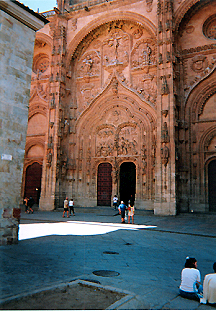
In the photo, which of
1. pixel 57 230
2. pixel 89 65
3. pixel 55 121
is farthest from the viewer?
pixel 89 65

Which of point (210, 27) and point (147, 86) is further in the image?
point (147, 86)

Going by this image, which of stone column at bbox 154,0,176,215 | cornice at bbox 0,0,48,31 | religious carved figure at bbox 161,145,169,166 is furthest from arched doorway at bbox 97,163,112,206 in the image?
cornice at bbox 0,0,48,31

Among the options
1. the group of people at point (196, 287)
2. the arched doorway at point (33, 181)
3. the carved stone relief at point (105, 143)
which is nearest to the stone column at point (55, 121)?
the arched doorway at point (33, 181)

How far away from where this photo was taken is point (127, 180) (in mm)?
21969

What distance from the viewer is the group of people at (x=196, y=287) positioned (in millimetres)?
3955

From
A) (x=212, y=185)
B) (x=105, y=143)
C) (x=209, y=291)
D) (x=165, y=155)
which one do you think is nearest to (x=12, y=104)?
(x=209, y=291)

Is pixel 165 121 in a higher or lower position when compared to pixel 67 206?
higher

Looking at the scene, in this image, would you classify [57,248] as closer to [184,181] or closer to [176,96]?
[184,181]

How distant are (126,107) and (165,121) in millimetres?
4688

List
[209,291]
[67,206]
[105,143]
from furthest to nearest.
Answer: [105,143] → [67,206] → [209,291]

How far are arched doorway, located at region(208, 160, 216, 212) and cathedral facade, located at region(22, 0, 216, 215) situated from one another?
7 centimetres

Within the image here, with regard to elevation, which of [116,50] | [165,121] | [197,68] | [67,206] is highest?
[116,50]

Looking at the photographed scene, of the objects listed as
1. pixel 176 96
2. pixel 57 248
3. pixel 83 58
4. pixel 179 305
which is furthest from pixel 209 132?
pixel 179 305

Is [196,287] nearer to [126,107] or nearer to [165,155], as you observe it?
[165,155]
